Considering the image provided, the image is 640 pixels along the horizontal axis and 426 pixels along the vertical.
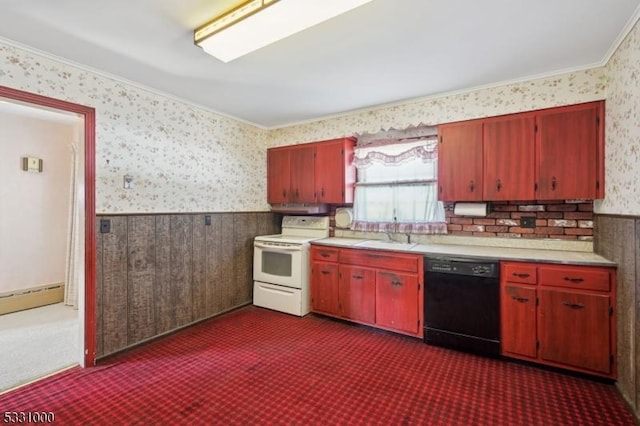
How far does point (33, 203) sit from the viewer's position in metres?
4.02

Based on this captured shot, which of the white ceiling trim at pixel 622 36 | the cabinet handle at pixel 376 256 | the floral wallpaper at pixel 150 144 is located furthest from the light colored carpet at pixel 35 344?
the white ceiling trim at pixel 622 36

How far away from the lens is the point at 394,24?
1.93 m

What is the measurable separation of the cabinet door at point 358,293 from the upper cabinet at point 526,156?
1.17m

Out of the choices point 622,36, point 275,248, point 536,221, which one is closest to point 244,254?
point 275,248

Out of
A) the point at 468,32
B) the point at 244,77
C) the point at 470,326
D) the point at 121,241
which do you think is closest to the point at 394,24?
the point at 468,32

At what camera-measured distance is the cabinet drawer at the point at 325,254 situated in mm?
3521

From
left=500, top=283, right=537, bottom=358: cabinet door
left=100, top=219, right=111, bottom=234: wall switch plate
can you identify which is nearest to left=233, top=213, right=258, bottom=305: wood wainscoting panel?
left=100, top=219, right=111, bottom=234: wall switch plate

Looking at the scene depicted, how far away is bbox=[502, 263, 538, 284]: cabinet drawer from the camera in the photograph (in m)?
2.46

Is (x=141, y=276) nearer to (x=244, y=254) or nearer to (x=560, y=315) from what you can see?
(x=244, y=254)

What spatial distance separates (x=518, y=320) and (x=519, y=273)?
392 mm

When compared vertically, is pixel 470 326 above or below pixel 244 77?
below

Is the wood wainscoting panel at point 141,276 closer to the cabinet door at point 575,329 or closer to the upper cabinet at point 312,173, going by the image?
the upper cabinet at point 312,173

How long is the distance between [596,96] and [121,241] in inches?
168

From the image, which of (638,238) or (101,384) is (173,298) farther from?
(638,238)
